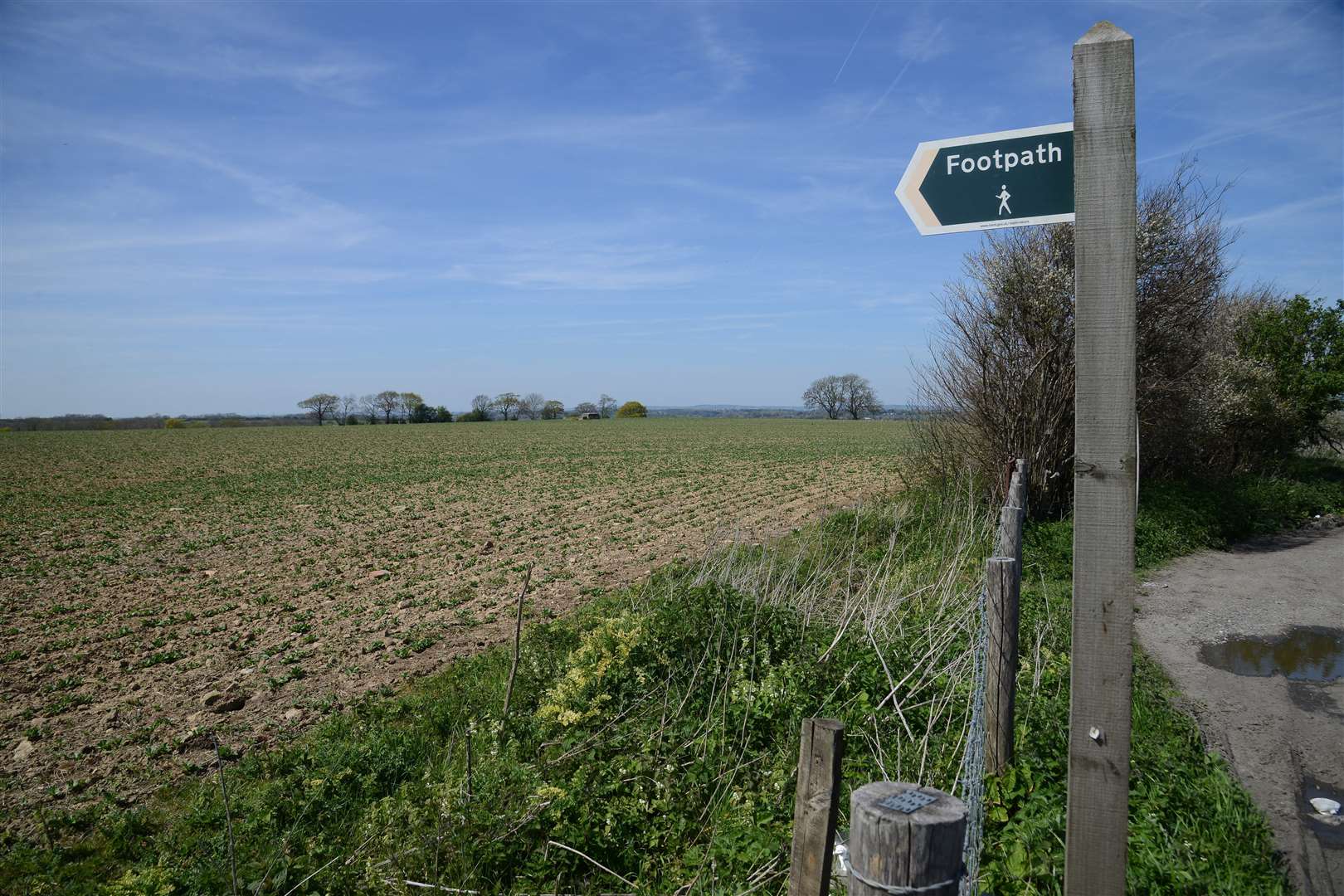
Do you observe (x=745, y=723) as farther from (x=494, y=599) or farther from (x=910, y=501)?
(x=910, y=501)

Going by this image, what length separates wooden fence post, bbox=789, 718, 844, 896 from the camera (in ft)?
6.36

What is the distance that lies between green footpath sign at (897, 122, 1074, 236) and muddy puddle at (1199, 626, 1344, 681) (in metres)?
5.63

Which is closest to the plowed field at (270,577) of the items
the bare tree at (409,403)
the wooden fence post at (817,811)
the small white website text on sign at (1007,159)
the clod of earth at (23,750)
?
the clod of earth at (23,750)

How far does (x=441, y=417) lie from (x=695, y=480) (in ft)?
253

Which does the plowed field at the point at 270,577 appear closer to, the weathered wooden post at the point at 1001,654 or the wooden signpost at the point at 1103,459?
the weathered wooden post at the point at 1001,654

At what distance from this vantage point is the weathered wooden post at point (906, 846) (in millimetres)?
1551

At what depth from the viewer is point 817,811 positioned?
1.95 meters

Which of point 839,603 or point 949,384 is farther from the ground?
point 949,384

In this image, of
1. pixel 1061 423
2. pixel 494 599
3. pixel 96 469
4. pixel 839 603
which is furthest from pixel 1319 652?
pixel 96 469

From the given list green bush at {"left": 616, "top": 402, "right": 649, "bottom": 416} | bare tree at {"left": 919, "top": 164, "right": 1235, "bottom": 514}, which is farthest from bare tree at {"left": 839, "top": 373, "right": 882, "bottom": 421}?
bare tree at {"left": 919, "top": 164, "right": 1235, "bottom": 514}

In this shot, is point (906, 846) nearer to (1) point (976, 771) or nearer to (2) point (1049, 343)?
(1) point (976, 771)

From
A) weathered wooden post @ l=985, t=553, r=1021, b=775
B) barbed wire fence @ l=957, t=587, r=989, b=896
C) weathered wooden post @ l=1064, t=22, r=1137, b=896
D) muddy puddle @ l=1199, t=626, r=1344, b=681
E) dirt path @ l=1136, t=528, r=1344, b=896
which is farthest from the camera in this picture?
muddy puddle @ l=1199, t=626, r=1344, b=681

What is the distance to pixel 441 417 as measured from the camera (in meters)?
94.4

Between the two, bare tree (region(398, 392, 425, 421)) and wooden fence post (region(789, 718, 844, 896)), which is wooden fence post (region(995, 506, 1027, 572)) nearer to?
wooden fence post (region(789, 718, 844, 896))
